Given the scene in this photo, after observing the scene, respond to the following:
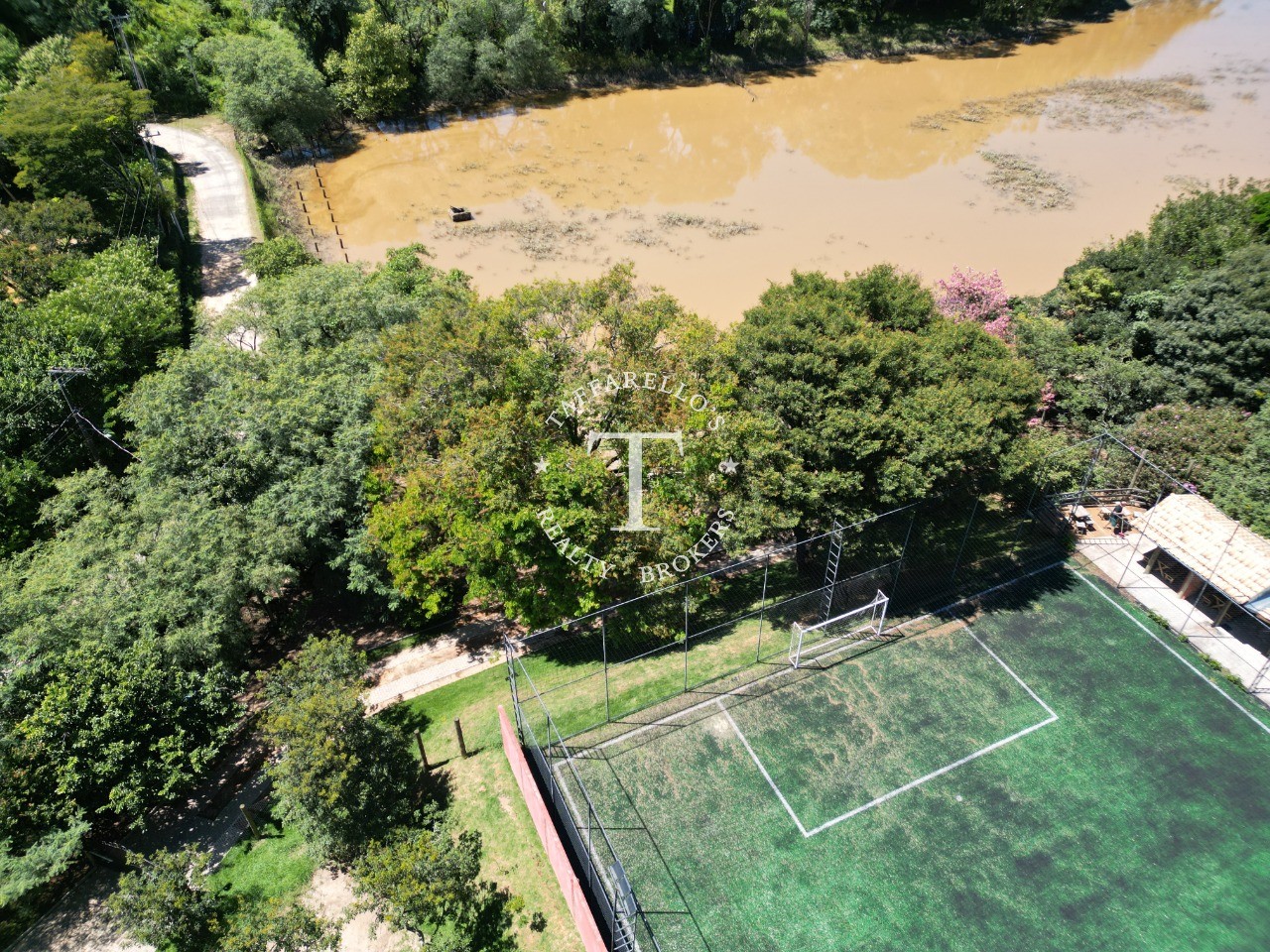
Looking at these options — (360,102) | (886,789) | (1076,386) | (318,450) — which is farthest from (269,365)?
(360,102)

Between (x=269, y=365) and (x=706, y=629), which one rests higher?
(x=269, y=365)

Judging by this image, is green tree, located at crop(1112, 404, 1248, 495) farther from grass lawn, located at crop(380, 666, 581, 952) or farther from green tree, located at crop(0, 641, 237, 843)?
green tree, located at crop(0, 641, 237, 843)

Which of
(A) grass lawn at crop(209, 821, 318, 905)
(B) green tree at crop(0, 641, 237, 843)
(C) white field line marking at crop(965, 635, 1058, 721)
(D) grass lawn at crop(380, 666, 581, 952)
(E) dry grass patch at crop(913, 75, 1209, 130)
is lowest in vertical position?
(A) grass lawn at crop(209, 821, 318, 905)

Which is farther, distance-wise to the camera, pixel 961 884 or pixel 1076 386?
pixel 1076 386

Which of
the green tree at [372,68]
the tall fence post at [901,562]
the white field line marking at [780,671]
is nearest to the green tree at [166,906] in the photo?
the white field line marking at [780,671]

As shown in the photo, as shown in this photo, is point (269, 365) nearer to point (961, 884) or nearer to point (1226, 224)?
point (961, 884)

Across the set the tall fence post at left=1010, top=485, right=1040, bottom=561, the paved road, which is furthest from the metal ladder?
the paved road

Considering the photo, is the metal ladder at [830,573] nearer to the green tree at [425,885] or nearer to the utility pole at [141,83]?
the green tree at [425,885]
